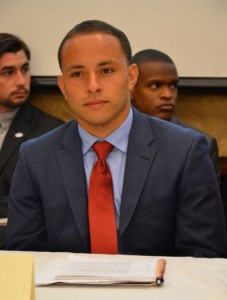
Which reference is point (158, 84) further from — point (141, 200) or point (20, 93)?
point (141, 200)

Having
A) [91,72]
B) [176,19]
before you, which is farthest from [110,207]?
[176,19]

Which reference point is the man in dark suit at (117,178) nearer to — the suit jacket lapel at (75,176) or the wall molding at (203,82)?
the suit jacket lapel at (75,176)

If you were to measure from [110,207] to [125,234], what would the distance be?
0.31ft

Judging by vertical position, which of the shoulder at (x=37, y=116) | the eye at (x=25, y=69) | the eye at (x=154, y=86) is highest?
the eye at (x=25, y=69)

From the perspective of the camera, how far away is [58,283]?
130 centimetres

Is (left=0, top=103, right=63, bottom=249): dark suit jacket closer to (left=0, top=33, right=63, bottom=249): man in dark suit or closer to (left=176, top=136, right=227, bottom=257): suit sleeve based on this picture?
(left=0, top=33, right=63, bottom=249): man in dark suit

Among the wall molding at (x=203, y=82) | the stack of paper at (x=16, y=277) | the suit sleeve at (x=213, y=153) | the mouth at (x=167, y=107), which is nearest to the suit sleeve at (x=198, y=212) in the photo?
the stack of paper at (x=16, y=277)

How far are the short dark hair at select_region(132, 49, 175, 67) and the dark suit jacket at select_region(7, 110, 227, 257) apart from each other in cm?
110

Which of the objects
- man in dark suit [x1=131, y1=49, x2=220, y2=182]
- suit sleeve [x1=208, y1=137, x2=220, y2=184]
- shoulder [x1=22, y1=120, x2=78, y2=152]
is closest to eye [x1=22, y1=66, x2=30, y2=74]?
man in dark suit [x1=131, y1=49, x2=220, y2=182]

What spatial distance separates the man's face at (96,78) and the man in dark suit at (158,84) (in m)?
1.09

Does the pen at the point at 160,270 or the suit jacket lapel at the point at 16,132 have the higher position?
the suit jacket lapel at the point at 16,132

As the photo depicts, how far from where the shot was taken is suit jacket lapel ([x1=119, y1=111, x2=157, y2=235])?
1718mm

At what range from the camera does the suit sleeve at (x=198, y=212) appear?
171cm

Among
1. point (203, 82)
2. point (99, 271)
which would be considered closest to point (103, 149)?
point (99, 271)
